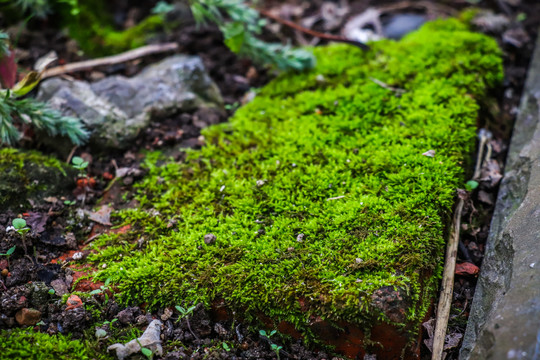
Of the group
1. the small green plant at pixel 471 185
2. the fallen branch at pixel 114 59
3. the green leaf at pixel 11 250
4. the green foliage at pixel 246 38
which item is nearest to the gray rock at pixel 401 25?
the green foliage at pixel 246 38

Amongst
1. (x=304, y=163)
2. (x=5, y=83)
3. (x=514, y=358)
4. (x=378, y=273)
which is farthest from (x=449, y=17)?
(x=5, y=83)

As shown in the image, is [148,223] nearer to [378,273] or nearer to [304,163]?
[304,163]

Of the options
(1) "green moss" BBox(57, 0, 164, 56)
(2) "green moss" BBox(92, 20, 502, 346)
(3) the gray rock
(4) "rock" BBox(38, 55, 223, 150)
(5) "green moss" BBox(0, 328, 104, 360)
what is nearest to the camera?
(5) "green moss" BBox(0, 328, 104, 360)

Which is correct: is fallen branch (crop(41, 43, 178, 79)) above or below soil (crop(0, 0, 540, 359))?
above

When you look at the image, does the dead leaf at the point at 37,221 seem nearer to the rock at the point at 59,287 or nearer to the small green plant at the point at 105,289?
the rock at the point at 59,287

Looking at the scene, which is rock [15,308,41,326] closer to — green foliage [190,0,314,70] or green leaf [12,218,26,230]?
green leaf [12,218,26,230]

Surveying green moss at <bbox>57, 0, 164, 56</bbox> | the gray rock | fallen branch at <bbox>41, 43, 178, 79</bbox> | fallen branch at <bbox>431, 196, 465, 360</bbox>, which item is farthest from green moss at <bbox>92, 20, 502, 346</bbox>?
green moss at <bbox>57, 0, 164, 56</bbox>

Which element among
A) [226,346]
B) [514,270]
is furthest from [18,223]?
[514,270]
